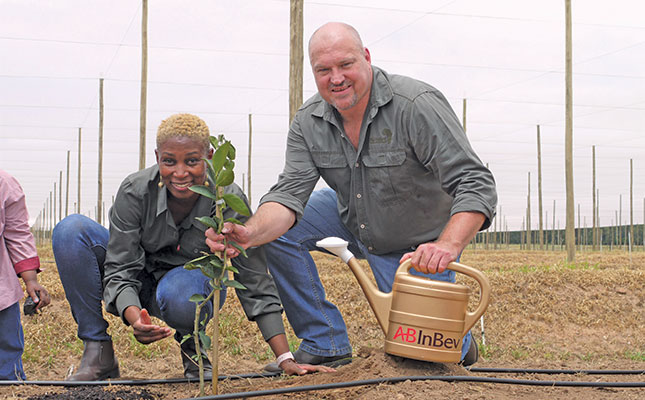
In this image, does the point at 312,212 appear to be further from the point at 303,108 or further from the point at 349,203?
the point at 303,108

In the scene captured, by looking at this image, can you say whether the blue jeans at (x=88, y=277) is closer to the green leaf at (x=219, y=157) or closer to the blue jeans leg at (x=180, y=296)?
the blue jeans leg at (x=180, y=296)

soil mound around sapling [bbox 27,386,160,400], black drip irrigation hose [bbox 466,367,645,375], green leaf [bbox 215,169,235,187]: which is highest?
green leaf [bbox 215,169,235,187]

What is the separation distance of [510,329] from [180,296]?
3.08 meters

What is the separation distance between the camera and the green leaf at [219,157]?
2012mm

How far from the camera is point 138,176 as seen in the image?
9.12 feet

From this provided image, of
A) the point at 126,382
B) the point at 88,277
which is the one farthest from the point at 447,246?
the point at 88,277

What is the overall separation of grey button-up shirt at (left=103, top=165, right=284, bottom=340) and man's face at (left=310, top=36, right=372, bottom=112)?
1.92 feet

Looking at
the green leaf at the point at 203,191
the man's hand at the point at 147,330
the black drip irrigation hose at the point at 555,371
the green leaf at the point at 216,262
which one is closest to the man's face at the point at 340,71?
the green leaf at the point at 203,191

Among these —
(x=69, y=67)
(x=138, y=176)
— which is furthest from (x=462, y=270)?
(x=69, y=67)

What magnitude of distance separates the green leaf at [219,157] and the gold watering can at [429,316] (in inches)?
28.9

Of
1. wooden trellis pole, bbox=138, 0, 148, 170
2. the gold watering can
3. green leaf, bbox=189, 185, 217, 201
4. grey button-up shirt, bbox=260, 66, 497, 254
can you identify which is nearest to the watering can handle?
the gold watering can

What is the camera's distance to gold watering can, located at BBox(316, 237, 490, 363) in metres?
2.16

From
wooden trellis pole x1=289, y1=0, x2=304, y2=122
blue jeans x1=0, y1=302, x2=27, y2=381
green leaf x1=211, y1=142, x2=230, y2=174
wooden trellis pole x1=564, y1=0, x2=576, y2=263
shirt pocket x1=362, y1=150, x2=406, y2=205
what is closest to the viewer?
green leaf x1=211, y1=142, x2=230, y2=174

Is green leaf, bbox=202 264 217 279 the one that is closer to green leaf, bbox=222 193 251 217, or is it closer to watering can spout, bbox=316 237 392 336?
green leaf, bbox=222 193 251 217
